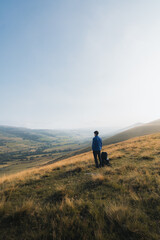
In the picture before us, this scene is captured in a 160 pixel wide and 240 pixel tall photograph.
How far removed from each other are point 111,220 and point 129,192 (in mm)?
2127

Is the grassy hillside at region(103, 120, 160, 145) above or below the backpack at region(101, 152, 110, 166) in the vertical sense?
below

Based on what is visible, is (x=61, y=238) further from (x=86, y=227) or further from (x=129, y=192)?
(x=129, y=192)

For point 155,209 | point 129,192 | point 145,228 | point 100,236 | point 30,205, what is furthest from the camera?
point 129,192

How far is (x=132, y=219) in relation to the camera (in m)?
3.15

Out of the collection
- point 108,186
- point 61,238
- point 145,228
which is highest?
point 61,238

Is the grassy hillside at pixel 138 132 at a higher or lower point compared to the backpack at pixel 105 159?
lower

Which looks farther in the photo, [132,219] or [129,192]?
[129,192]

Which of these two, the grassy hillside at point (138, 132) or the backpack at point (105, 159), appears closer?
the backpack at point (105, 159)

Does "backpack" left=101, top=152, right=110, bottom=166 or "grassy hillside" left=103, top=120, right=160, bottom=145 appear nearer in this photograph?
"backpack" left=101, top=152, right=110, bottom=166

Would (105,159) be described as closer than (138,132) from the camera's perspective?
Yes

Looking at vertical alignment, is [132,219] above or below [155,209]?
above

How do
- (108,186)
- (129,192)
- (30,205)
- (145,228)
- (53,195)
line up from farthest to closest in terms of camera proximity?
(108,186) → (53,195) → (129,192) → (30,205) → (145,228)

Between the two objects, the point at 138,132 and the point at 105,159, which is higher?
the point at 105,159

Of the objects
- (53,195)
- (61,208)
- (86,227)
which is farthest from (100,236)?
(53,195)
